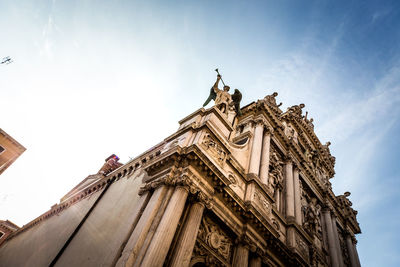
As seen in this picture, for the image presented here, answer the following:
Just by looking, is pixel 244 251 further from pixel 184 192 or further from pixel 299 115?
pixel 299 115

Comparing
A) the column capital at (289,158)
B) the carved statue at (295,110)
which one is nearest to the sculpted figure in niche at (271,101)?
the carved statue at (295,110)

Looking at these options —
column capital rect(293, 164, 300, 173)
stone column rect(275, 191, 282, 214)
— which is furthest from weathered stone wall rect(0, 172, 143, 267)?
column capital rect(293, 164, 300, 173)

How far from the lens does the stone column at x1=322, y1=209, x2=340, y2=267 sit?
15.5 m

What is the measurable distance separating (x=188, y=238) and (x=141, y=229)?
1395mm

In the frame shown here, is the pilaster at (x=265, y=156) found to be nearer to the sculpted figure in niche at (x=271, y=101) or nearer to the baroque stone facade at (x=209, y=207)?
the baroque stone facade at (x=209, y=207)

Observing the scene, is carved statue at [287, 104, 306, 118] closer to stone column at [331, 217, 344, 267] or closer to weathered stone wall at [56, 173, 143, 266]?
Result: stone column at [331, 217, 344, 267]

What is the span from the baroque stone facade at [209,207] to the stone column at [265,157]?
0.19 ft

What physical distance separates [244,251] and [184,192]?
3.52m

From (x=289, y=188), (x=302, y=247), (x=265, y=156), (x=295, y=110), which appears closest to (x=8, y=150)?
(x=265, y=156)

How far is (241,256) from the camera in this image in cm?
908

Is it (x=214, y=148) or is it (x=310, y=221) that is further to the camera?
(x=310, y=221)

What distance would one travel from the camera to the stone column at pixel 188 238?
6.87 m

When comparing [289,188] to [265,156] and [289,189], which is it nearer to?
[289,189]

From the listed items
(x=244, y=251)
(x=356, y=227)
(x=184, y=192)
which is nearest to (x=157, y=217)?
(x=184, y=192)
